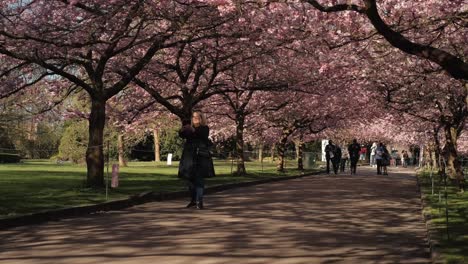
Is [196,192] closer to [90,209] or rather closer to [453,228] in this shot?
[90,209]

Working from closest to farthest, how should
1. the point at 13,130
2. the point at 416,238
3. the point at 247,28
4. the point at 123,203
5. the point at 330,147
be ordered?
1. the point at 416,238
2. the point at 123,203
3. the point at 247,28
4. the point at 330,147
5. the point at 13,130

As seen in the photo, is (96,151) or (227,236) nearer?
(227,236)

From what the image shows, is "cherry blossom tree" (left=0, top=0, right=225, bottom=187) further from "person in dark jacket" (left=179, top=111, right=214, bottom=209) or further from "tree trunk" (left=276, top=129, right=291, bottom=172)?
"tree trunk" (left=276, top=129, right=291, bottom=172)

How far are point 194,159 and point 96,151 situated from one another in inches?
194

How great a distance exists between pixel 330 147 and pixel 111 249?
28.0m

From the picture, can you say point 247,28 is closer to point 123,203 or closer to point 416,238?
point 123,203

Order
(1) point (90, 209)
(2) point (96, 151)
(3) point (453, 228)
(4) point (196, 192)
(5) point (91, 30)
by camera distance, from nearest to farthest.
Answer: (3) point (453, 228)
(1) point (90, 209)
(4) point (196, 192)
(5) point (91, 30)
(2) point (96, 151)

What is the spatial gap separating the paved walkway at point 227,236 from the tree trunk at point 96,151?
323 cm

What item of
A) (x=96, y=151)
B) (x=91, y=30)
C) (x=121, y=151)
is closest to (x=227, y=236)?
(x=91, y=30)

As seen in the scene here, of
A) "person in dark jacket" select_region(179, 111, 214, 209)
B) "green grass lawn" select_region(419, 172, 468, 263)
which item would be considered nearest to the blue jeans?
"person in dark jacket" select_region(179, 111, 214, 209)

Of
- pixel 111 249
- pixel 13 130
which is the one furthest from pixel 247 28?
pixel 13 130

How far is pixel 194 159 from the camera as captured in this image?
40.7 ft

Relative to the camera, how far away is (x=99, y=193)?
14.9 metres

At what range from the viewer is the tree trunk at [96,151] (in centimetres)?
1639
